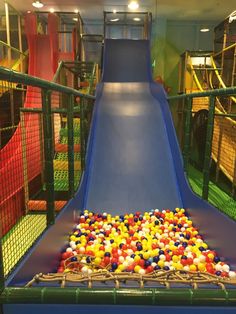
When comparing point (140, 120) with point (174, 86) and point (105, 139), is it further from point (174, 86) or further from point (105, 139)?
point (174, 86)

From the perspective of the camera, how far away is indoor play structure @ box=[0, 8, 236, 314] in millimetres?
894

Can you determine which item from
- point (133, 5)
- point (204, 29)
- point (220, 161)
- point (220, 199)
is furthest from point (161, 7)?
point (220, 199)

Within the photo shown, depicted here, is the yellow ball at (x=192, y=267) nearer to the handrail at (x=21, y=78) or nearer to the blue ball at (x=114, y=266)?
the blue ball at (x=114, y=266)

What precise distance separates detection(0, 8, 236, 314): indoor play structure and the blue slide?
0.01 metres

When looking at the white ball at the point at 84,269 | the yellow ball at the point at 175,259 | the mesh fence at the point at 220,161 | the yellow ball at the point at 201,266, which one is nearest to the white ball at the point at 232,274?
the yellow ball at the point at 201,266

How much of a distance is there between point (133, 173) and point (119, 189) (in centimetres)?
27

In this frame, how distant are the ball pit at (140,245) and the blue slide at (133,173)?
0.29 feet

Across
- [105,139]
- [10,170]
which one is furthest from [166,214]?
[10,170]

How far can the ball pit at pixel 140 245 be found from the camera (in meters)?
1.90

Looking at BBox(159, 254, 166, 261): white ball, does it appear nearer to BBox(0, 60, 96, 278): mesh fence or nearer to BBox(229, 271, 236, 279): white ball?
BBox(229, 271, 236, 279): white ball

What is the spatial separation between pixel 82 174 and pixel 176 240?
1126 millimetres

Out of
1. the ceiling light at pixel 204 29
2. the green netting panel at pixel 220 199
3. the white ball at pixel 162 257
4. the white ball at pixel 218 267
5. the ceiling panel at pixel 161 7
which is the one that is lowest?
the green netting panel at pixel 220 199

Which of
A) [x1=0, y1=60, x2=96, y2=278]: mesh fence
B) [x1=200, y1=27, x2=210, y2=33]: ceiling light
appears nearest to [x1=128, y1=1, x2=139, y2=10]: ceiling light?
[x1=200, y1=27, x2=210, y2=33]: ceiling light

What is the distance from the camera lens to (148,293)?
34.6 inches
